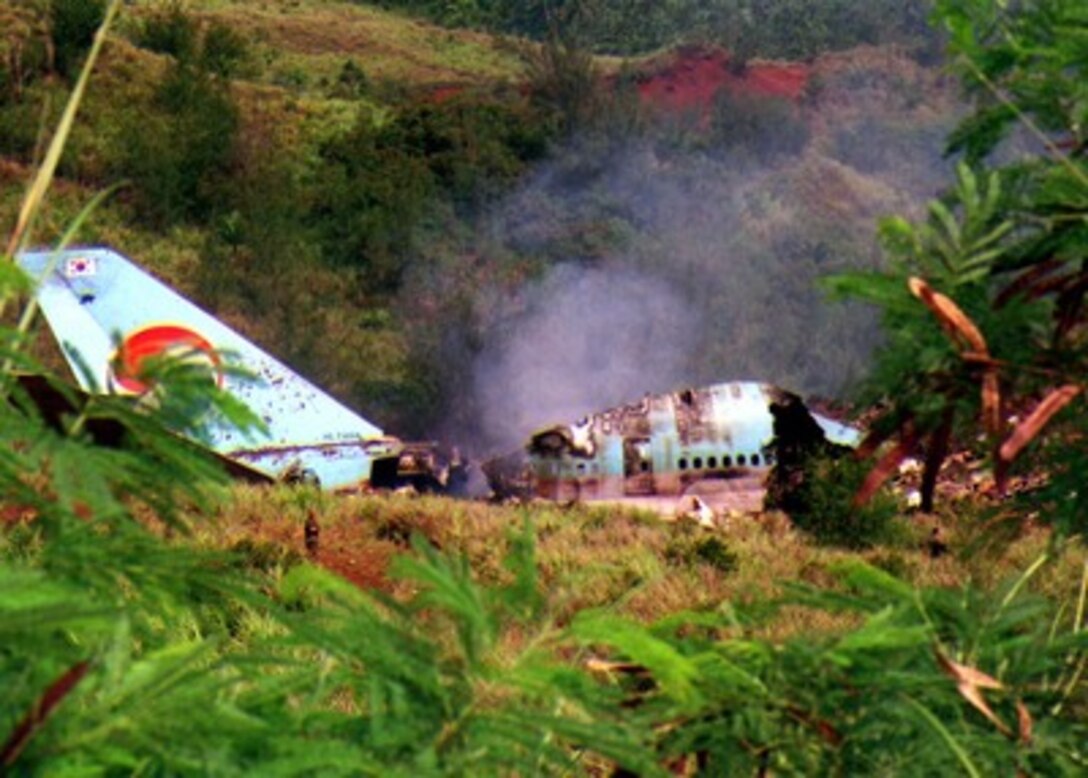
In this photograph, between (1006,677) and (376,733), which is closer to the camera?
(376,733)

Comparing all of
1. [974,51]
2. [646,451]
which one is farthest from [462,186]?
[974,51]

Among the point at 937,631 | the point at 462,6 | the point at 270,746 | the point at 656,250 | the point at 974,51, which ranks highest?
the point at 462,6

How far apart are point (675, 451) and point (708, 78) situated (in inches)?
1740

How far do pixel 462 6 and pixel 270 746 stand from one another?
85.3 metres

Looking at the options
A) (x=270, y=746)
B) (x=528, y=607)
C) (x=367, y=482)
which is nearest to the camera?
(x=270, y=746)

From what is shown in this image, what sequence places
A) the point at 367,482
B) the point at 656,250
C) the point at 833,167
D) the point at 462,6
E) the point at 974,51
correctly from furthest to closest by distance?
the point at 462,6 < the point at 833,167 < the point at 656,250 < the point at 367,482 < the point at 974,51

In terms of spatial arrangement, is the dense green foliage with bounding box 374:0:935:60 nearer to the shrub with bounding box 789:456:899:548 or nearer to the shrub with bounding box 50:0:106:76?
the shrub with bounding box 50:0:106:76

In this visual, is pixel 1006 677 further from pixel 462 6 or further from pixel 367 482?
pixel 462 6

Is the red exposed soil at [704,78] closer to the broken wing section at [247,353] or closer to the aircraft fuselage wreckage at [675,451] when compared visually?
the aircraft fuselage wreckage at [675,451]

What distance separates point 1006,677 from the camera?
9.60 ft

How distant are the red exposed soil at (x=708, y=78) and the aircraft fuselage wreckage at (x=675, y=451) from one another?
37.8 m

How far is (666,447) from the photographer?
108 feet

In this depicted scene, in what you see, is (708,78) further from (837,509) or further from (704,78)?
(837,509)

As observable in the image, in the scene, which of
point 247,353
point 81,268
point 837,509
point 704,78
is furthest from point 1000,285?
point 704,78
